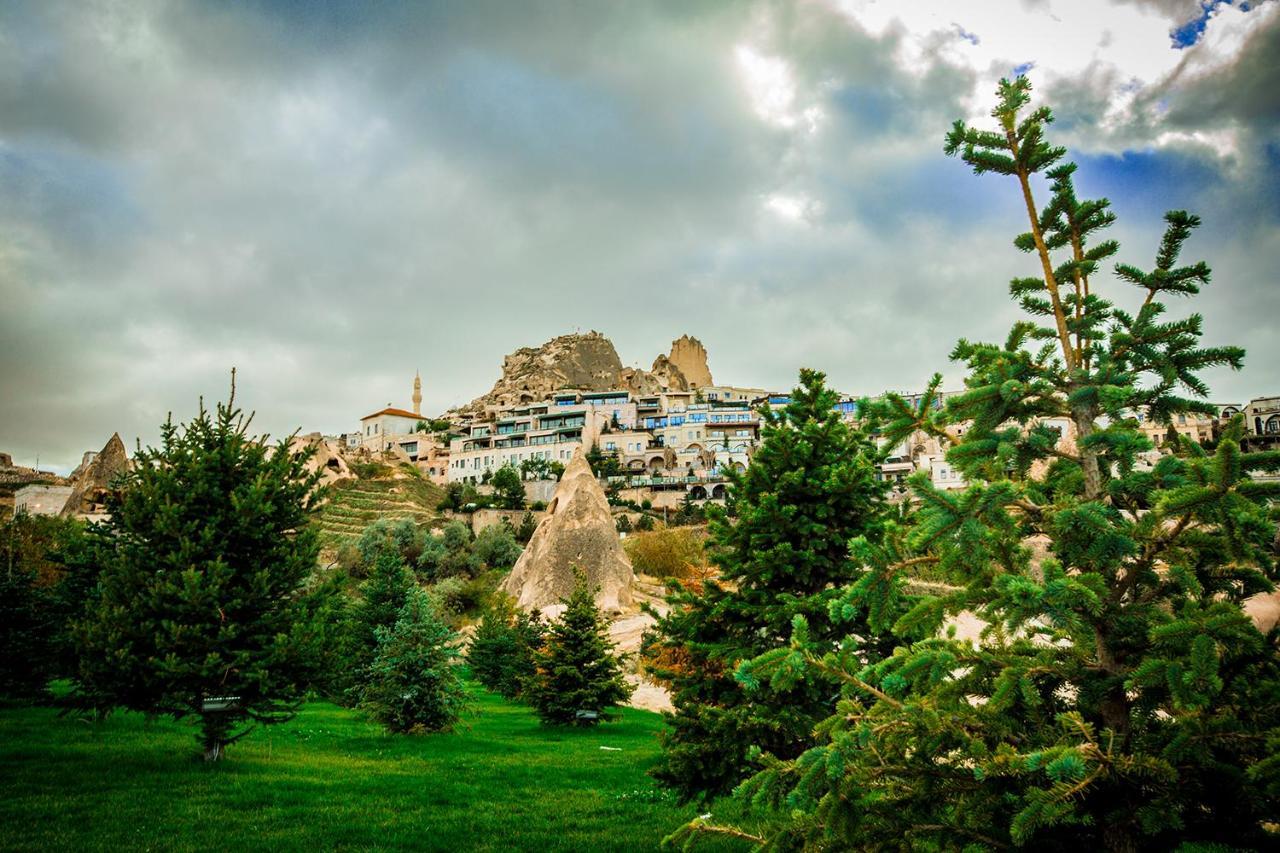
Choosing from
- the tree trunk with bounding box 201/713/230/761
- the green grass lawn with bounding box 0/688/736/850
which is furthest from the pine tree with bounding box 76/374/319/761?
the green grass lawn with bounding box 0/688/736/850

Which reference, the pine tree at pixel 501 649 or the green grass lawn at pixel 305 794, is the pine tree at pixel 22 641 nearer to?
the green grass lawn at pixel 305 794

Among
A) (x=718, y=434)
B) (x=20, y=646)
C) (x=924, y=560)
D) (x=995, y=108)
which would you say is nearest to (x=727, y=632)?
(x=924, y=560)

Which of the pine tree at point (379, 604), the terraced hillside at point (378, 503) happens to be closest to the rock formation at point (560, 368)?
the terraced hillside at point (378, 503)

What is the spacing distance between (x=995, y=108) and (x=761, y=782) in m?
5.90

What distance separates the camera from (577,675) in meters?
23.5

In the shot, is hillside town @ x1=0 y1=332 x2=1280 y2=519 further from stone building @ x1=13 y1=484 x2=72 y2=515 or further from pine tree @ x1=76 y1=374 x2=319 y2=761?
pine tree @ x1=76 y1=374 x2=319 y2=761

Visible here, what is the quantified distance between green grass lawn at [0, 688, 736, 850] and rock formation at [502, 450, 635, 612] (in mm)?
30083

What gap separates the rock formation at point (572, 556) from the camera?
157 feet

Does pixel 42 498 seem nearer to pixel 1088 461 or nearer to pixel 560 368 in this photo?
pixel 560 368

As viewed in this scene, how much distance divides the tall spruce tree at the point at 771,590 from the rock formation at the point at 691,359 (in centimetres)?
15312

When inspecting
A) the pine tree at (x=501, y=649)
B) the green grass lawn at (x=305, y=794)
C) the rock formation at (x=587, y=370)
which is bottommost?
the pine tree at (x=501, y=649)

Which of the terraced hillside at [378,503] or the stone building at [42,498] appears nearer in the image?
the terraced hillside at [378,503]

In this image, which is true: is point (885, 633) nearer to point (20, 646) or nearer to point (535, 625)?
point (20, 646)

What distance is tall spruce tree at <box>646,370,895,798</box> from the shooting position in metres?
→ 9.51
